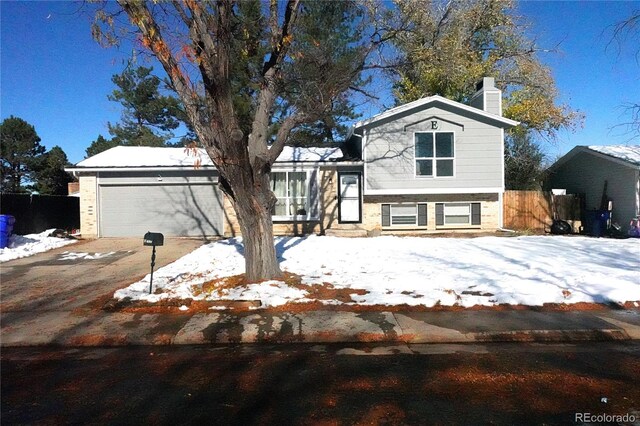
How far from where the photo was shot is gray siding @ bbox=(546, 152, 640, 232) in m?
17.8

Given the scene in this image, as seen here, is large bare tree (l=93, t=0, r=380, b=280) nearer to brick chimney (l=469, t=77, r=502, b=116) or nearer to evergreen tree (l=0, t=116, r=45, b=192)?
brick chimney (l=469, t=77, r=502, b=116)

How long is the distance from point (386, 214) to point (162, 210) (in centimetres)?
897

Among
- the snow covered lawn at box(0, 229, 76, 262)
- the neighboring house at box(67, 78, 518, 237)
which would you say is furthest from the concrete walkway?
the neighboring house at box(67, 78, 518, 237)

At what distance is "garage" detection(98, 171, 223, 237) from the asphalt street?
39.4 ft

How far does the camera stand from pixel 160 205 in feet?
58.0

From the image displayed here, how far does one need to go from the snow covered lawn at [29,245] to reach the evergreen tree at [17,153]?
25.6 m

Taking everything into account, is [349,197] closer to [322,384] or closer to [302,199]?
[302,199]

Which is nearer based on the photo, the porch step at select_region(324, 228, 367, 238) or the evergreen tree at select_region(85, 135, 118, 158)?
the porch step at select_region(324, 228, 367, 238)

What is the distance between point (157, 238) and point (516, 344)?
606 centimetres

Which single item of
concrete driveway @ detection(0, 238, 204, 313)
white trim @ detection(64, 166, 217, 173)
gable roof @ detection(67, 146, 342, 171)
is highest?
gable roof @ detection(67, 146, 342, 171)

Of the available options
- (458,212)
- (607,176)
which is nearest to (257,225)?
(458,212)

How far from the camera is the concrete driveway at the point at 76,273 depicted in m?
8.17

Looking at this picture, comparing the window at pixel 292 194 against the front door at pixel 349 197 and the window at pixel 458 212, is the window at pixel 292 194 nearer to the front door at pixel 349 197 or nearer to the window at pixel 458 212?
the front door at pixel 349 197

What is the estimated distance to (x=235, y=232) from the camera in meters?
17.7
